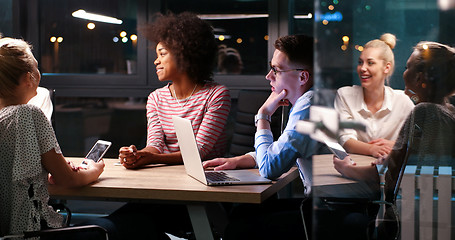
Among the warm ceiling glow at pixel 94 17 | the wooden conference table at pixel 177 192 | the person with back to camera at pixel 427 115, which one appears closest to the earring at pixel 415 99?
the person with back to camera at pixel 427 115

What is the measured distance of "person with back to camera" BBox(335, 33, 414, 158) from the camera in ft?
3.43

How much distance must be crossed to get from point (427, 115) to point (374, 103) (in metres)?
0.10

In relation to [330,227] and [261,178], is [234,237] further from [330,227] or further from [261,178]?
[330,227]

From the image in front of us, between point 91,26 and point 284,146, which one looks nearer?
point 284,146

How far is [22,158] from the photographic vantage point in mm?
1776

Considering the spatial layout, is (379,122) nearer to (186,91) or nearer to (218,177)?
(218,177)

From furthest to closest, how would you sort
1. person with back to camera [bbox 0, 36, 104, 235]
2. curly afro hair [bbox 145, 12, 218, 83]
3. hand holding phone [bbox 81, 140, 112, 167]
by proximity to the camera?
curly afro hair [bbox 145, 12, 218, 83] < hand holding phone [bbox 81, 140, 112, 167] < person with back to camera [bbox 0, 36, 104, 235]

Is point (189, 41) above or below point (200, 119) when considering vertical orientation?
above

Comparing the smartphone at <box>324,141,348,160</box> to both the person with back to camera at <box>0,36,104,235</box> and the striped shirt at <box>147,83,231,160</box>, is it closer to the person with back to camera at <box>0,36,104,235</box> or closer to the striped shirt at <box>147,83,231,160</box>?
the person with back to camera at <box>0,36,104,235</box>

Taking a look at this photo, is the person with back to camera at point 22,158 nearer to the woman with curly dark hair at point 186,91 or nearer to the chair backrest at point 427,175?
the woman with curly dark hair at point 186,91

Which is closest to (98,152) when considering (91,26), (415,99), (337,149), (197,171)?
(197,171)

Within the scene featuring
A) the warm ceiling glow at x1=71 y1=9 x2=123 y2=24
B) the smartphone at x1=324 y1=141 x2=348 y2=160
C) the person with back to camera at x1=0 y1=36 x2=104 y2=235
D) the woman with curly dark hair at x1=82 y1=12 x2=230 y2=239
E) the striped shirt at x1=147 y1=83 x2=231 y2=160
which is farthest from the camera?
the warm ceiling glow at x1=71 y1=9 x2=123 y2=24

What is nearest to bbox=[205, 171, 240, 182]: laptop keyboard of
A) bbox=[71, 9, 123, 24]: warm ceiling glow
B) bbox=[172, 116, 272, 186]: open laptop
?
bbox=[172, 116, 272, 186]: open laptop

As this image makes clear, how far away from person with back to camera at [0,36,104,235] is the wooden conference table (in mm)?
145
